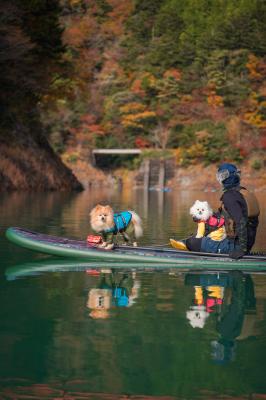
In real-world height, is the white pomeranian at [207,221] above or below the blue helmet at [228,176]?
below

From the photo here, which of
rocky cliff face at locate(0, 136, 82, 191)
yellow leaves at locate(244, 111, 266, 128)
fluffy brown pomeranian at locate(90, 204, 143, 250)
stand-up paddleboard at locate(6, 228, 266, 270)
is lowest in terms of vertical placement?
stand-up paddleboard at locate(6, 228, 266, 270)

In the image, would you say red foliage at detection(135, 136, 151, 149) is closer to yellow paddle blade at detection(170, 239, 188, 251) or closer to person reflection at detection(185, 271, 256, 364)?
yellow paddle blade at detection(170, 239, 188, 251)

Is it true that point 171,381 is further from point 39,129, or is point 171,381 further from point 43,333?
point 39,129

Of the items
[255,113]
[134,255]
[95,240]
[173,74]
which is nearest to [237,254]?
[134,255]

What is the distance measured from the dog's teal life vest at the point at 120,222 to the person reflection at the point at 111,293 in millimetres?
979

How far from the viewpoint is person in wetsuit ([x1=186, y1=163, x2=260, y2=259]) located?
1163 centimetres

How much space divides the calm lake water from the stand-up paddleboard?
258mm

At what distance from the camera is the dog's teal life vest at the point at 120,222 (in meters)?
12.5

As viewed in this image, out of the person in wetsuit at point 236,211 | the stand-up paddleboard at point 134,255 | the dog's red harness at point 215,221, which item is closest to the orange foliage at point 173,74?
the dog's red harness at point 215,221

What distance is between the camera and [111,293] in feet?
31.7

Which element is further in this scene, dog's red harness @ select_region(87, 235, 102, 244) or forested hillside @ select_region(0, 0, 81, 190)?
forested hillside @ select_region(0, 0, 81, 190)

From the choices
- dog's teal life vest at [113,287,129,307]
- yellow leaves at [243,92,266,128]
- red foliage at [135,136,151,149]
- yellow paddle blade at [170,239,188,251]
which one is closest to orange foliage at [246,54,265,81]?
yellow leaves at [243,92,266,128]

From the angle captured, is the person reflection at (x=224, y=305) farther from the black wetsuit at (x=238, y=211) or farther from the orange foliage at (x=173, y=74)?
→ the orange foliage at (x=173, y=74)

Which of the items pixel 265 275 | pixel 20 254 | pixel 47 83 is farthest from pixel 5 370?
pixel 47 83
